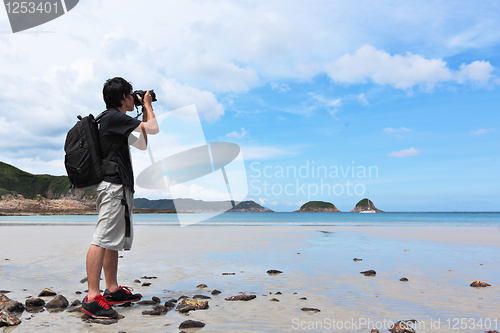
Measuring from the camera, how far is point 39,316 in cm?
340

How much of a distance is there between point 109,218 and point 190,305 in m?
1.28

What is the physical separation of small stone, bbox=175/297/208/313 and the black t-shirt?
139 centimetres

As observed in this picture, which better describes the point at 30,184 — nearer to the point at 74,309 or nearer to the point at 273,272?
the point at 273,272

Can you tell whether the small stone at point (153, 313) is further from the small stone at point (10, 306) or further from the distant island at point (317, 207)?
the distant island at point (317, 207)

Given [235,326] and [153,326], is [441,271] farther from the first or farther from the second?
[153,326]

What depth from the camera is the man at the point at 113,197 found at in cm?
346

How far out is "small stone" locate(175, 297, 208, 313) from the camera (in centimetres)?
360

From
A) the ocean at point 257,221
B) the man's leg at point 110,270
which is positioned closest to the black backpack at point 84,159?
the man's leg at point 110,270

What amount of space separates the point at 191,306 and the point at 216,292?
81cm

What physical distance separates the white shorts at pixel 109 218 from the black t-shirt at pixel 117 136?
11 centimetres

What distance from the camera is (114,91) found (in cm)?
387

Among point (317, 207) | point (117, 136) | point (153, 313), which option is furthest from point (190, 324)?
point (317, 207)

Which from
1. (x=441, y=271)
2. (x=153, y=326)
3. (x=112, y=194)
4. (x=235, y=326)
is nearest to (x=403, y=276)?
(x=441, y=271)

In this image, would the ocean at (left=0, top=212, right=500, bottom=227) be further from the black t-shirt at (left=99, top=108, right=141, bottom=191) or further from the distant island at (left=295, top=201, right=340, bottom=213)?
the distant island at (left=295, top=201, right=340, bottom=213)
